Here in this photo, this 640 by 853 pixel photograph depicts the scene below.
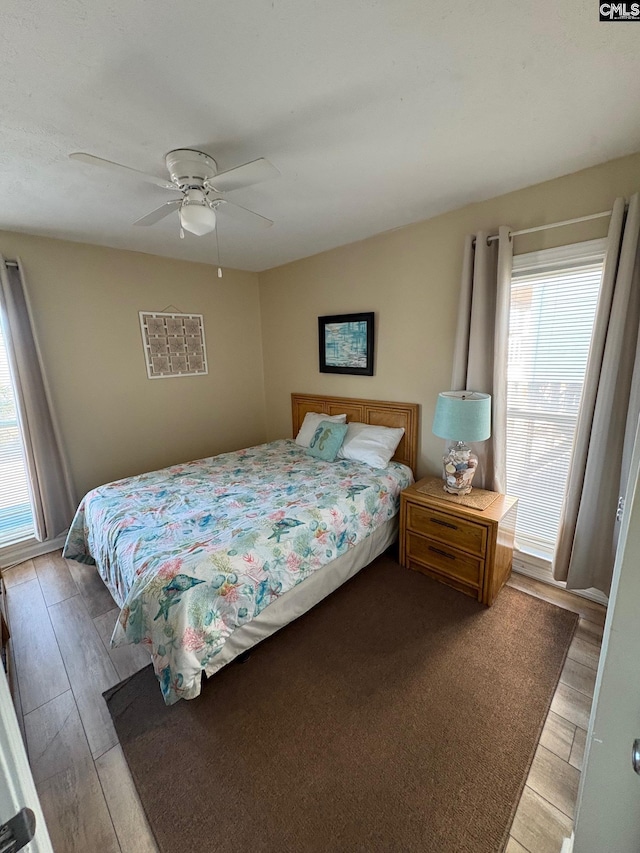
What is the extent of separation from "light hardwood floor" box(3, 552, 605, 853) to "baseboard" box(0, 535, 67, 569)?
0.40 meters

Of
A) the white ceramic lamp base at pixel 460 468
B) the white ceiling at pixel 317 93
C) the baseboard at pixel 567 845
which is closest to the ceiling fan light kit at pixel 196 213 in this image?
the white ceiling at pixel 317 93

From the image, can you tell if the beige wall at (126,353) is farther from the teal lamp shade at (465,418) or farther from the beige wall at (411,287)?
the teal lamp shade at (465,418)

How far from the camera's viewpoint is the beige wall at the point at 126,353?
9.17 ft

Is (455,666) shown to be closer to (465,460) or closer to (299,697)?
(299,697)

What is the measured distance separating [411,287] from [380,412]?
3.54 ft

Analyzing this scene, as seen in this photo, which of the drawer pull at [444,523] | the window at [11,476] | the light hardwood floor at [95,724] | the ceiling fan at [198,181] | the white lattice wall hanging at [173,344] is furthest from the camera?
the white lattice wall hanging at [173,344]

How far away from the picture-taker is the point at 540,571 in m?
2.40

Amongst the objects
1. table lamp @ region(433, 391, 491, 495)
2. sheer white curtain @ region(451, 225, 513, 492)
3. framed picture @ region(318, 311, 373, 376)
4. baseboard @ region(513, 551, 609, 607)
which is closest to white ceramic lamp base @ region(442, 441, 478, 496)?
table lamp @ region(433, 391, 491, 495)

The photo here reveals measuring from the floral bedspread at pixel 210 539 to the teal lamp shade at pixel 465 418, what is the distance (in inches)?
24.9

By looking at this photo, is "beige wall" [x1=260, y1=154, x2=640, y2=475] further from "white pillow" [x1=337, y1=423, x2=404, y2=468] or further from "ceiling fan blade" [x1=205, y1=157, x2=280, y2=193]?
"ceiling fan blade" [x1=205, y1=157, x2=280, y2=193]

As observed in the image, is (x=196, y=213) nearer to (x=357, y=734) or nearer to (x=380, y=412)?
(x=380, y=412)

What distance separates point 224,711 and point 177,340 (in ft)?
10.1

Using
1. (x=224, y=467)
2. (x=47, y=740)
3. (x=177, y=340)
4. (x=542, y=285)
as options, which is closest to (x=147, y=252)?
(x=177, y=340)

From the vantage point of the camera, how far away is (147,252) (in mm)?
3184
